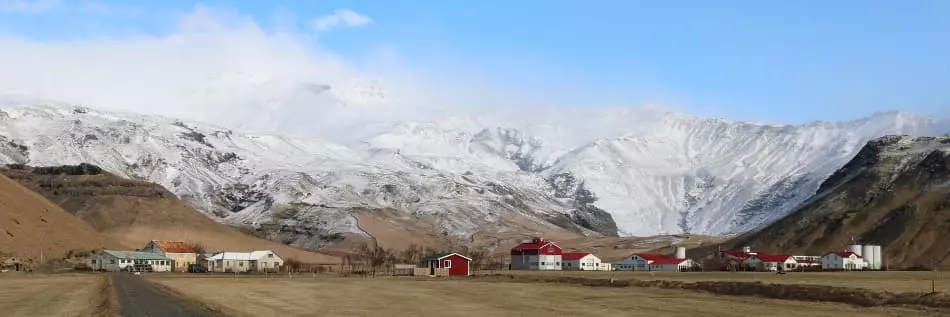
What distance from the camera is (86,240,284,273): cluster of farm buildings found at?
170 meters

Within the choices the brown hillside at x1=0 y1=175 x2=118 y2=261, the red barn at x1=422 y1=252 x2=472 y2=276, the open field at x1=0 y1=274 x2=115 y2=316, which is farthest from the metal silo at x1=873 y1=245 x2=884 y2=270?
the brown hillside at x1=0 y1=175 x2=118 y2=261

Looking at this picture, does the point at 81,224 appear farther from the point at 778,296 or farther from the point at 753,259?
the point at 778,296

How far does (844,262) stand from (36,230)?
416 feet

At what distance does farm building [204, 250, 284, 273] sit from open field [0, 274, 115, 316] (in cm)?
7652

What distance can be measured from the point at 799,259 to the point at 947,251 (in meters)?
24.6

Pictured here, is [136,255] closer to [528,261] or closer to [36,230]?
[36,230]

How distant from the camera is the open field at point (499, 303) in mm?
61938

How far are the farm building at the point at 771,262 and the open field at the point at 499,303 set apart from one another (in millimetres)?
80821

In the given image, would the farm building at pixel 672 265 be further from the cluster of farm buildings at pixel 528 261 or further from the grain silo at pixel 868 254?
the grain silo at pixel 868 254

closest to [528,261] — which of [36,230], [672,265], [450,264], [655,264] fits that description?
[655,264]

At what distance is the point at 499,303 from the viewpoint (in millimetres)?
73375

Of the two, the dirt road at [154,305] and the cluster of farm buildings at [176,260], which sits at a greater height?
the cluster of farm buildings at [176,260]

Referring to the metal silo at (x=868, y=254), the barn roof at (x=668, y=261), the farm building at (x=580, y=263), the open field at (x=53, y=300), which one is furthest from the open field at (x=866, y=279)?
the farm building at (x=580, y=263)

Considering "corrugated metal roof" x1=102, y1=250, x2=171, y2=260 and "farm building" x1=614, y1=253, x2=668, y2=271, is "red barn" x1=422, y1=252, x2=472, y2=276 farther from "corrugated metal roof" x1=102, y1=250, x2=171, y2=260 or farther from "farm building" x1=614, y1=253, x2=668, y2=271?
"corrugated metal roof" x1=102, y1=250, x2=171, y2=260
